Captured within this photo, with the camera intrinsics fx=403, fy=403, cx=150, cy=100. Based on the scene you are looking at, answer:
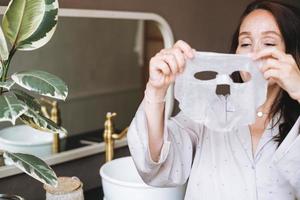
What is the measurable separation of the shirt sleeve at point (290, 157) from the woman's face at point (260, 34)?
0.20m

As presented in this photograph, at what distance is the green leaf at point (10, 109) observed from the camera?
786mm

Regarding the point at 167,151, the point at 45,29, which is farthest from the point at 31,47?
the point at 167,151

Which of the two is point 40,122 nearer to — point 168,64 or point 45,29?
point 45,29

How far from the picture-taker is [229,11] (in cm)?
Result: 233

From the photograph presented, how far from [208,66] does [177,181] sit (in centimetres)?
35

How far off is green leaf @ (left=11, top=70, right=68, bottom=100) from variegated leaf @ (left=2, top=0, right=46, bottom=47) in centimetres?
9

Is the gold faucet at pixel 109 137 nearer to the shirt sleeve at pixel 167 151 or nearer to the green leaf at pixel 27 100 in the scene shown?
the shirt sleeve at pixel 167 151

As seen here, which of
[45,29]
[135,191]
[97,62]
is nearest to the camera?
[45,29]

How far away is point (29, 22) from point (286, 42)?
708 mm

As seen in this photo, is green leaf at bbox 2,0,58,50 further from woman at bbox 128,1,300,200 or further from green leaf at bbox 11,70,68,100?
woman at bbox 128,1,300,200

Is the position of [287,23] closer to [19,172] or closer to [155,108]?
[155,108]

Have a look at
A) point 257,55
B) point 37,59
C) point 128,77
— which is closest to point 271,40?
point 257,55

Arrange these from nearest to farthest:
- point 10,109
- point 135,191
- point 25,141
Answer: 1. point 10,109
2. point 135,191
3. point 25,141

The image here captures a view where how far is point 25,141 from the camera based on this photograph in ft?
5.00
